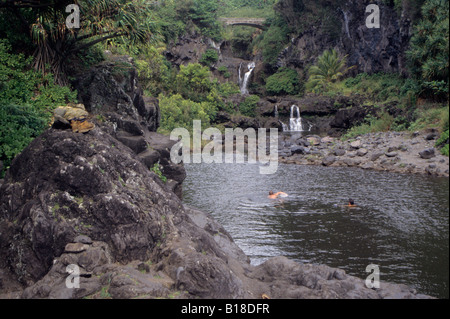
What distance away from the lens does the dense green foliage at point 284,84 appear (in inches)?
1820

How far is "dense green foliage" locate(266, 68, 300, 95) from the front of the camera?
46.2m

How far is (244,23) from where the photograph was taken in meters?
55.8

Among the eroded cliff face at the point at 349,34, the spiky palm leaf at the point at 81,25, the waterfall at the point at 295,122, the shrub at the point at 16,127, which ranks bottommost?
the waterfall at the point at 295,122

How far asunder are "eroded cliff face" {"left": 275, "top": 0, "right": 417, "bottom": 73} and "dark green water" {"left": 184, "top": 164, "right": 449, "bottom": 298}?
18850 mm

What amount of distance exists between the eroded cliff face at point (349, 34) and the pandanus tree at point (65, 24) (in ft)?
74.9

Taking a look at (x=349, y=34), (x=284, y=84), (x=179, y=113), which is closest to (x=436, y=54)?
(x=179, y=113)

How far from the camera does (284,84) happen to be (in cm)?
4634

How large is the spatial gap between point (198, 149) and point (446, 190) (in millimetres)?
25736

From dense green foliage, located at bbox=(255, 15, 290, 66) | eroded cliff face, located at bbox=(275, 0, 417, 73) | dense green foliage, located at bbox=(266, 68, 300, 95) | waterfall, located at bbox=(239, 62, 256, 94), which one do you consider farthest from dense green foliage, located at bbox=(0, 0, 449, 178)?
dense green foliage, located at bbox=(255, 15, 290, 66)

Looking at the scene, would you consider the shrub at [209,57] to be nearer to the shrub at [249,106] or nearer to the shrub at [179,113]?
the shrub at [249,106]

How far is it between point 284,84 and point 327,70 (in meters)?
5.23

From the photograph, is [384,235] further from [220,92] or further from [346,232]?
[220,92]

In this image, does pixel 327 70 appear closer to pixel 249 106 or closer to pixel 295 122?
pixel 295 122

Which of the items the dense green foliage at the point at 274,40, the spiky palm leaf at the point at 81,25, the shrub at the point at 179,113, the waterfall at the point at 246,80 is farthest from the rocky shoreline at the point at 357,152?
the dense green foliage at the point at 274,40
